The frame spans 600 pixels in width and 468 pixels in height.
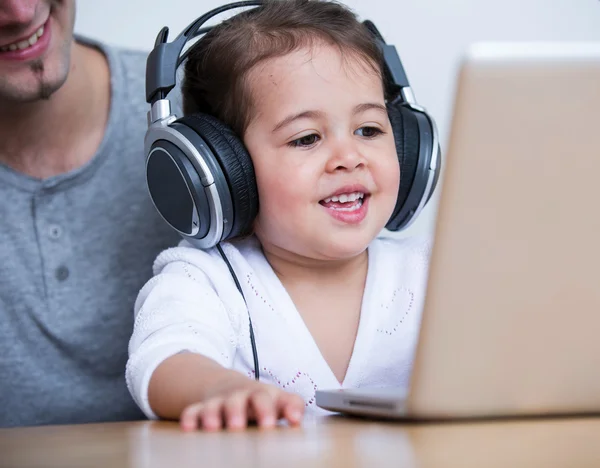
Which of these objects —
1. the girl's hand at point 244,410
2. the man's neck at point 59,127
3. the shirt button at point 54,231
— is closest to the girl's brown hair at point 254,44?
the man's neck at point 59,127

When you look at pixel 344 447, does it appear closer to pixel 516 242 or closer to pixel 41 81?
pixel 516 242

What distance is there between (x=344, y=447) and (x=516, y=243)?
Result: 19 centimetres

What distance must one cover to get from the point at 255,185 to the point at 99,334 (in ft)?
1.55

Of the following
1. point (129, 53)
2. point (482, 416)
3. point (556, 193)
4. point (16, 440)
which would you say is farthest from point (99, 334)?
point (556, 193)

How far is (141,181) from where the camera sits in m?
1.65

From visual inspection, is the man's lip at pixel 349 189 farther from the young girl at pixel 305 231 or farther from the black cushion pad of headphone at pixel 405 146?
the black cushion pad of headphone at pixel 405 146

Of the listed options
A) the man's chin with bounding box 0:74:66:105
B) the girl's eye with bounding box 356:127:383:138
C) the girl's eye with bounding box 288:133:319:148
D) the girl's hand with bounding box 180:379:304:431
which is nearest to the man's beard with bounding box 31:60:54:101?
the man's chin with bounding box 0:74:66:105

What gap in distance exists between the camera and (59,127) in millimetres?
1612

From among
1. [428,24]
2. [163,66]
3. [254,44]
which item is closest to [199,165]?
[163,66]

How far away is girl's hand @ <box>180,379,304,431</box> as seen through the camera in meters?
0.82

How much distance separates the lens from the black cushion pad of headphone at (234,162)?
1.28 m

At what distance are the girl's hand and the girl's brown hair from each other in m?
0.68

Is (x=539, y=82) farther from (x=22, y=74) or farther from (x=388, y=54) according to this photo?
(x=22, y=74)

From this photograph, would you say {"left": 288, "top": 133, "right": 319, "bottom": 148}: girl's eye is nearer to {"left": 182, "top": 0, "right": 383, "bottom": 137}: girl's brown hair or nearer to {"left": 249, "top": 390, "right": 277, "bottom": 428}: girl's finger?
{"left": 182, "top": 0, "right": 383, "bottom": 137}: girl's brown hair
